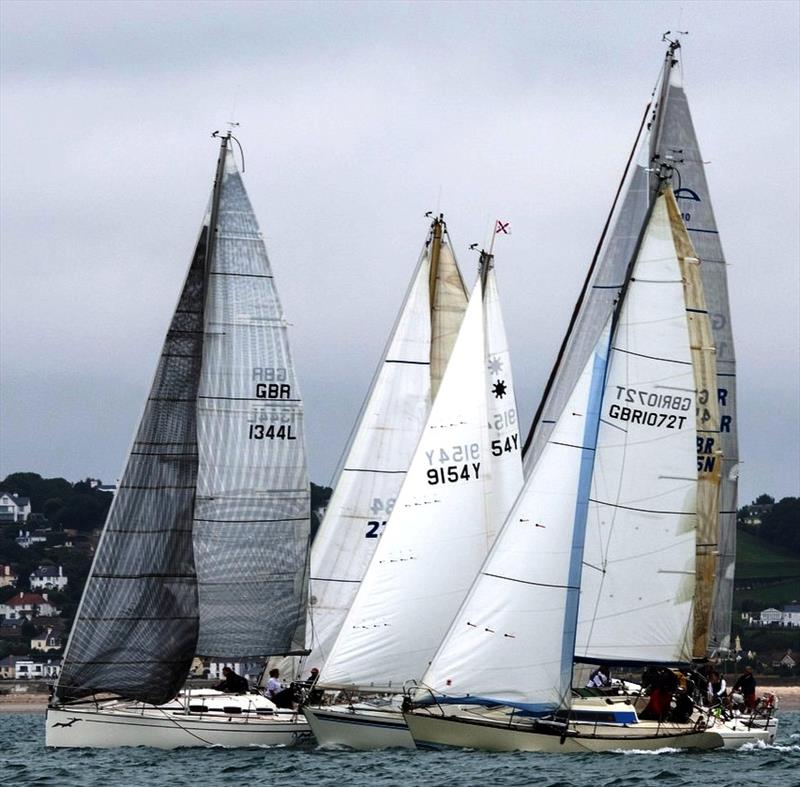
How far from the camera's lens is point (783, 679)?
124000 millimetres

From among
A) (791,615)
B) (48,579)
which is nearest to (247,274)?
(791,615)

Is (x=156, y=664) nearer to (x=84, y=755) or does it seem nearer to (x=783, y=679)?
(x=84, y=755)

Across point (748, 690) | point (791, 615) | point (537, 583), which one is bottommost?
point (748, 690)

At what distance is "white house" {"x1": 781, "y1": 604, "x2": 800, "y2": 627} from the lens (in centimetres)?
14575

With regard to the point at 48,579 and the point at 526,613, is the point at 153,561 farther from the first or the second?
the point at 48,579

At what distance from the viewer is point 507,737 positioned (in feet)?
117

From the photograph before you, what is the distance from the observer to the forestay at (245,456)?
40562 millimetres

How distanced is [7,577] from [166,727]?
435 feet

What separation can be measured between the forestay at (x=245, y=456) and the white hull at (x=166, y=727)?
5.86 feet

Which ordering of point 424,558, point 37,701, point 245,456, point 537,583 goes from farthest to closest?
point 37,701
point 245,456
point 424,558
point 537,583

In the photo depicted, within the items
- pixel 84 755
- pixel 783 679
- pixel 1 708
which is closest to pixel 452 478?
pixel 84 755

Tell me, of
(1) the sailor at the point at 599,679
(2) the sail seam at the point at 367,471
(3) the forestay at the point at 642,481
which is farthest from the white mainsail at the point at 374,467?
(3) the forestay at the point at 642,481

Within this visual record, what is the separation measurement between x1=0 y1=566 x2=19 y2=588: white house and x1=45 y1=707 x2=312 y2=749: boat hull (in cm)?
12727

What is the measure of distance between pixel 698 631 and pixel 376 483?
7.27 metres
